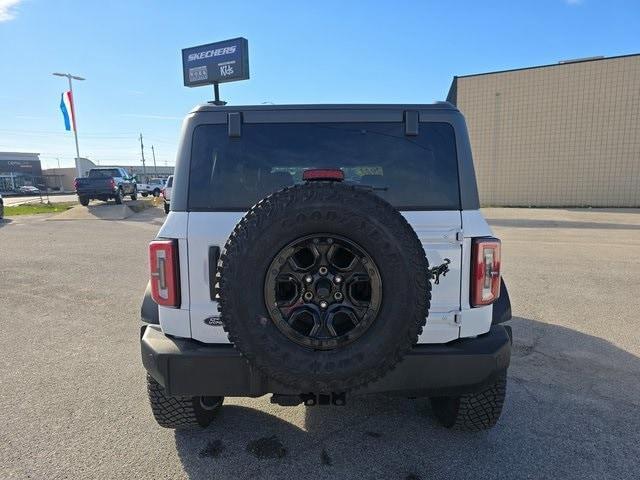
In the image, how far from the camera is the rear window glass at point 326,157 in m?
2.45

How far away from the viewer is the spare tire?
1956mm


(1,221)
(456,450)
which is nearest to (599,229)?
(456,450)

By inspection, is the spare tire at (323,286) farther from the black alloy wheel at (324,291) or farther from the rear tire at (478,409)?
the rear tire at (478,409)

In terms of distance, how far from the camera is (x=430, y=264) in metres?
2.31

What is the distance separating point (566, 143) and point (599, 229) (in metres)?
10.4

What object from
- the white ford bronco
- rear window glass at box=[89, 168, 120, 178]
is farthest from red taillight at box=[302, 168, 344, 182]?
rear window glass at box=[89, 168, 120, 178]

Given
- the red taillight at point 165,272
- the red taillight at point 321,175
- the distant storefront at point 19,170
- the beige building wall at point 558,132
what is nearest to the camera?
the red taillight at point 321,175

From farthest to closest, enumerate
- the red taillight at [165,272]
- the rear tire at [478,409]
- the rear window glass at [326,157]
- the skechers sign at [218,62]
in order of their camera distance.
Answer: the skechers sign at [218,62] < the rear tire at [478,409] < the rear window glass at [326,157] < the red taillight at [165,272]

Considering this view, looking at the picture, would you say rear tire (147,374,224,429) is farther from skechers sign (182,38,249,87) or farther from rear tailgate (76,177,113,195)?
skechers sign (182,38,249,87)

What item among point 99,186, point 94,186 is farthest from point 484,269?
point 94,186

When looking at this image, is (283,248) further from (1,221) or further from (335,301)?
(1,221)

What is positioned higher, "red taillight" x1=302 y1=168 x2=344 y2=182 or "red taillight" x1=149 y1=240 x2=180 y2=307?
"red taillight" x1=302 y1=168 x2=344 y2=182

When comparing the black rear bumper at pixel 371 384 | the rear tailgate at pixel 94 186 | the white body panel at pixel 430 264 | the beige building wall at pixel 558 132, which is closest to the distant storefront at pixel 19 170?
the rear tailgate at pixel 94 186

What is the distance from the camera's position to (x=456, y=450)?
2.63 metres
